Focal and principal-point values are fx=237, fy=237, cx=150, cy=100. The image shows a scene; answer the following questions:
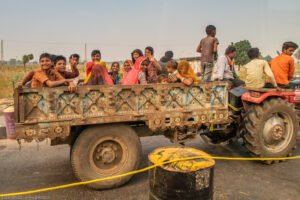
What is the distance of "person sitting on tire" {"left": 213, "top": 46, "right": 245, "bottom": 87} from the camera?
5.64 meters

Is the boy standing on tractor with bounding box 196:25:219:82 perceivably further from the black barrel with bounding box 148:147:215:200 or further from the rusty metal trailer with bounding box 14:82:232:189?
the black barrel with bounding box 148:147:215:200

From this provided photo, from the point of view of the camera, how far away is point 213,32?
20.2ft

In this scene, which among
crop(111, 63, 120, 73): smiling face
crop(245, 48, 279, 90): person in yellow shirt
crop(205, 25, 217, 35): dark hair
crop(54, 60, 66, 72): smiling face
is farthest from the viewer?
crop(205, 25, 217, 35): dark hair

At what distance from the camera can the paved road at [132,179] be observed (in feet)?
11.8

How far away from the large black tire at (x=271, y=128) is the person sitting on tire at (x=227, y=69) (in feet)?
4.04

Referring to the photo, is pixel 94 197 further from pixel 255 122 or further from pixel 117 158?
pixel 255 122

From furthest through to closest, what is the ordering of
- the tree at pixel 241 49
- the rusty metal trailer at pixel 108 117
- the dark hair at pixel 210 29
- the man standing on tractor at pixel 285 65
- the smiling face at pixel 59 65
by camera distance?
the tree at pixel 241 49 → the dark hair at pixel 210 29 → the man standing on tractor at pixel 285 65 → the smiling face at pixel 59 65 → the rusty metal trailer at pixel 108 117

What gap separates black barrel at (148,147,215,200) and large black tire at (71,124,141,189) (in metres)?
1.23

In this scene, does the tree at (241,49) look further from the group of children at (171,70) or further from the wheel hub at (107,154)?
the wheel hub at (107,154)

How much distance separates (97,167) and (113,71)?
9.56ft

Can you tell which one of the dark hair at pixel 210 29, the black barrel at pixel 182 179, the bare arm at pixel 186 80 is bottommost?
the black barrel at pixel 182 179

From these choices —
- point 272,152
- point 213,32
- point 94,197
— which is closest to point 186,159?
point 94,197

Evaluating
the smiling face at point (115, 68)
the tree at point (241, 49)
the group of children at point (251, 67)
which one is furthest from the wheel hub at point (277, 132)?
the tree at point (241, 49)

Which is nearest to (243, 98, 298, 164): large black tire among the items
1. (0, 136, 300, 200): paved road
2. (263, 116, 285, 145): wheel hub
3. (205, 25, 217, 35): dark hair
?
(263, 116, 285, 145): wheel hub
